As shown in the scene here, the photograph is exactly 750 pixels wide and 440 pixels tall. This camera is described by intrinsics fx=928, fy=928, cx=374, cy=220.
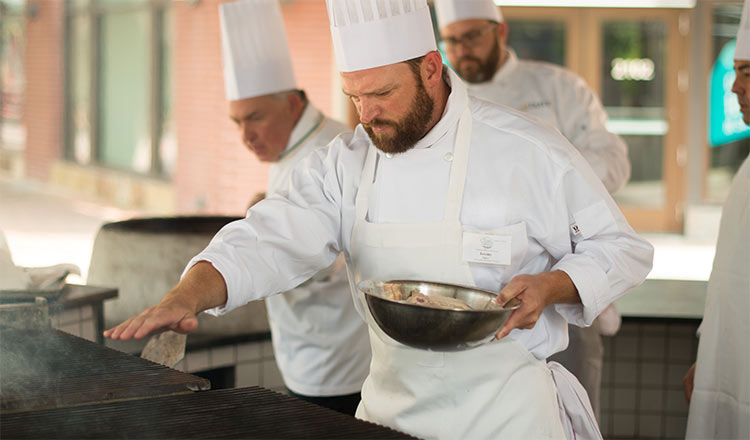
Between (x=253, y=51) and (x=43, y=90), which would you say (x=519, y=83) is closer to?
(x=253, y=51)

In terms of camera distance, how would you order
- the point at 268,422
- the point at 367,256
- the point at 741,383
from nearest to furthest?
the point at 268,422, the point at 367,256, the point at 741,383

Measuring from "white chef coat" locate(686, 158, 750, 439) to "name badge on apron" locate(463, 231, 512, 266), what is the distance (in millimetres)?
839

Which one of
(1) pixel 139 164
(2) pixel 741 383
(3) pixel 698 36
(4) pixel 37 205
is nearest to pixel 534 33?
(3) pixel 698 36

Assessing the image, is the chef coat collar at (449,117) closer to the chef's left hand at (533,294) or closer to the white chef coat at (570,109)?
the chef's left hand at (533,294)

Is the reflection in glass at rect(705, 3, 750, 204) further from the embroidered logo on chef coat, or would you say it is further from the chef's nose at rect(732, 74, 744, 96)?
the chef's nose at rect(732, 74, 744, 96)

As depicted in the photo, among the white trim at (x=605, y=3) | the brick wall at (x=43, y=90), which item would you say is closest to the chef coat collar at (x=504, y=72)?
the brick wall at (x=43, y=90)

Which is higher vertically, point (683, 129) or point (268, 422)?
point (683, 129)

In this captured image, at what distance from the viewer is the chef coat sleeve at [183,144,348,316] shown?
1.99 m

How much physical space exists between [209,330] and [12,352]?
170 cm

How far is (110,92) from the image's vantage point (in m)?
9.65

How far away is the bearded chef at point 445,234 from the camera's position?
1990 mm

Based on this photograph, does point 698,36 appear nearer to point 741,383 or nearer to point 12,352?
point 741,383

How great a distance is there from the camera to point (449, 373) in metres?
2.00

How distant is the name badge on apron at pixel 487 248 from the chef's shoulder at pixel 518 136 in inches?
8.3
